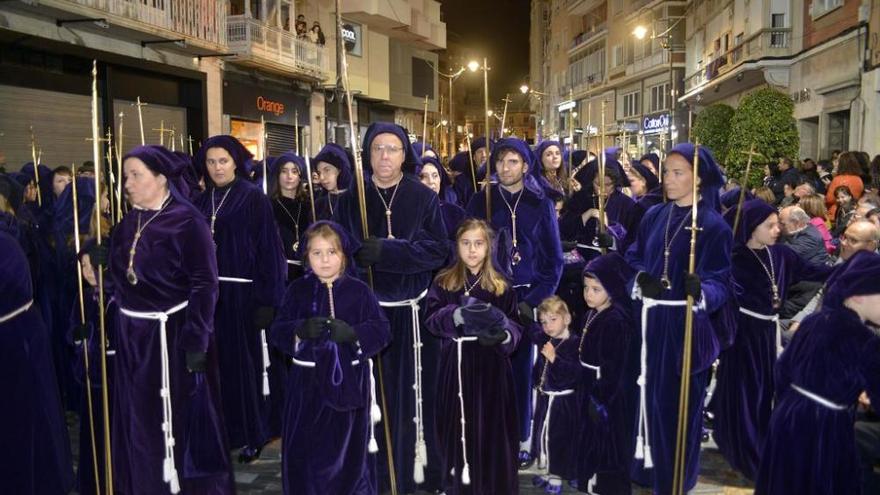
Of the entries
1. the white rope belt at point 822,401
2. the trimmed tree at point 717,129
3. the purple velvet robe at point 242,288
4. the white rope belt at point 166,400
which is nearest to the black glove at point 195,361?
the white rope belt at point 166,400

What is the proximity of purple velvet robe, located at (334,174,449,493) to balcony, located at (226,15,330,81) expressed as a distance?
17250 mm

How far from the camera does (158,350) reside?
4207 mm

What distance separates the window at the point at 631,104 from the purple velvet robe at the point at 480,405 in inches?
1647

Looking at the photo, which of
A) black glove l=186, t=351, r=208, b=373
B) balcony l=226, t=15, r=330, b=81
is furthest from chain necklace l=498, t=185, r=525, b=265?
balcony l=226, t=15, r=330, b=81

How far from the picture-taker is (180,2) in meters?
A: 17.9

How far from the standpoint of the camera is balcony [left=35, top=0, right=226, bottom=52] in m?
14.7

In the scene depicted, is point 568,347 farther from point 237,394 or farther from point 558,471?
point 237,394

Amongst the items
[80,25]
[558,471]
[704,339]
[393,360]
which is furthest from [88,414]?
[80,25]

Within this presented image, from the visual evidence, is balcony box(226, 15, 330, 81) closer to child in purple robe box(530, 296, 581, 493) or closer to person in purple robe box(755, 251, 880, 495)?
child in purple robe box(530, 296, 581, 493)

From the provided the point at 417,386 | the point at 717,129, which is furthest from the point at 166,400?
the point at 717,129

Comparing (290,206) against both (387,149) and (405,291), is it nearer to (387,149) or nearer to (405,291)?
(387,149)

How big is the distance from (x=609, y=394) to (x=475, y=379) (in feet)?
3.34

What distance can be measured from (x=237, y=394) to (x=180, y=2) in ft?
48.8

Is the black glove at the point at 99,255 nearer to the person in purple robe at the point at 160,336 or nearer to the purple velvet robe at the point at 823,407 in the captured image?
the person in purple robe at the point at 160,336
